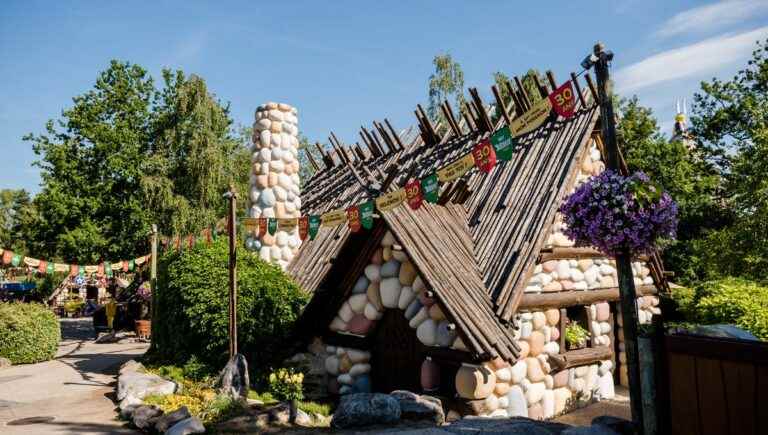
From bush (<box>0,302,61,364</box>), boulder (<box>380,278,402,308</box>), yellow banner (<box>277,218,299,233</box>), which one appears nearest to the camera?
boulder (<box>380,278,402,308</box>)

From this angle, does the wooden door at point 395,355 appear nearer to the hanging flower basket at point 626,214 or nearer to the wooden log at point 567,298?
the wooden log at point 567,298

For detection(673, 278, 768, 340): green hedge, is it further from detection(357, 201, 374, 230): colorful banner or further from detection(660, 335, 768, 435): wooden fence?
detection(357, 201, 374, 230): colorful banner

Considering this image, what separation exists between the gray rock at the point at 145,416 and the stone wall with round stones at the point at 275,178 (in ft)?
18.3

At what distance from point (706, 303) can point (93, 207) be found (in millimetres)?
26264

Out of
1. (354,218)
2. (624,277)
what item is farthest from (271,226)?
(624,277)

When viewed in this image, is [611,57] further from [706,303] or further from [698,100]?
[698,100]

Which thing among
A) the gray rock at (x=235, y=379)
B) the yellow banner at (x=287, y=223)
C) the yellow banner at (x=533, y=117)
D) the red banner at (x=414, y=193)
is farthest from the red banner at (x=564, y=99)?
the yellow banner at (x=287, y=223)

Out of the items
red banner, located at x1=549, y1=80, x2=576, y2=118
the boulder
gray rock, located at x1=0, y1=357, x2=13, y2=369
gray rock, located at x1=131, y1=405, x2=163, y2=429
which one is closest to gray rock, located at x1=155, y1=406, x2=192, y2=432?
gray rock, located at x1=131, y1=405, x2=163, y2=429

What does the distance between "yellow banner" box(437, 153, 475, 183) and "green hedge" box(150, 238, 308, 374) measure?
4.71 m

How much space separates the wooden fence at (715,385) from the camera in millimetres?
4594

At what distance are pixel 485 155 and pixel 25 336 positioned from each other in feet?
47.4

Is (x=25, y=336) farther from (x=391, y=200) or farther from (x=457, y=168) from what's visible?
(x=457, y=168)

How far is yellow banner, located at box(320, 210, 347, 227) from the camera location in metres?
10.5

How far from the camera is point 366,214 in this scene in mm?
9656
